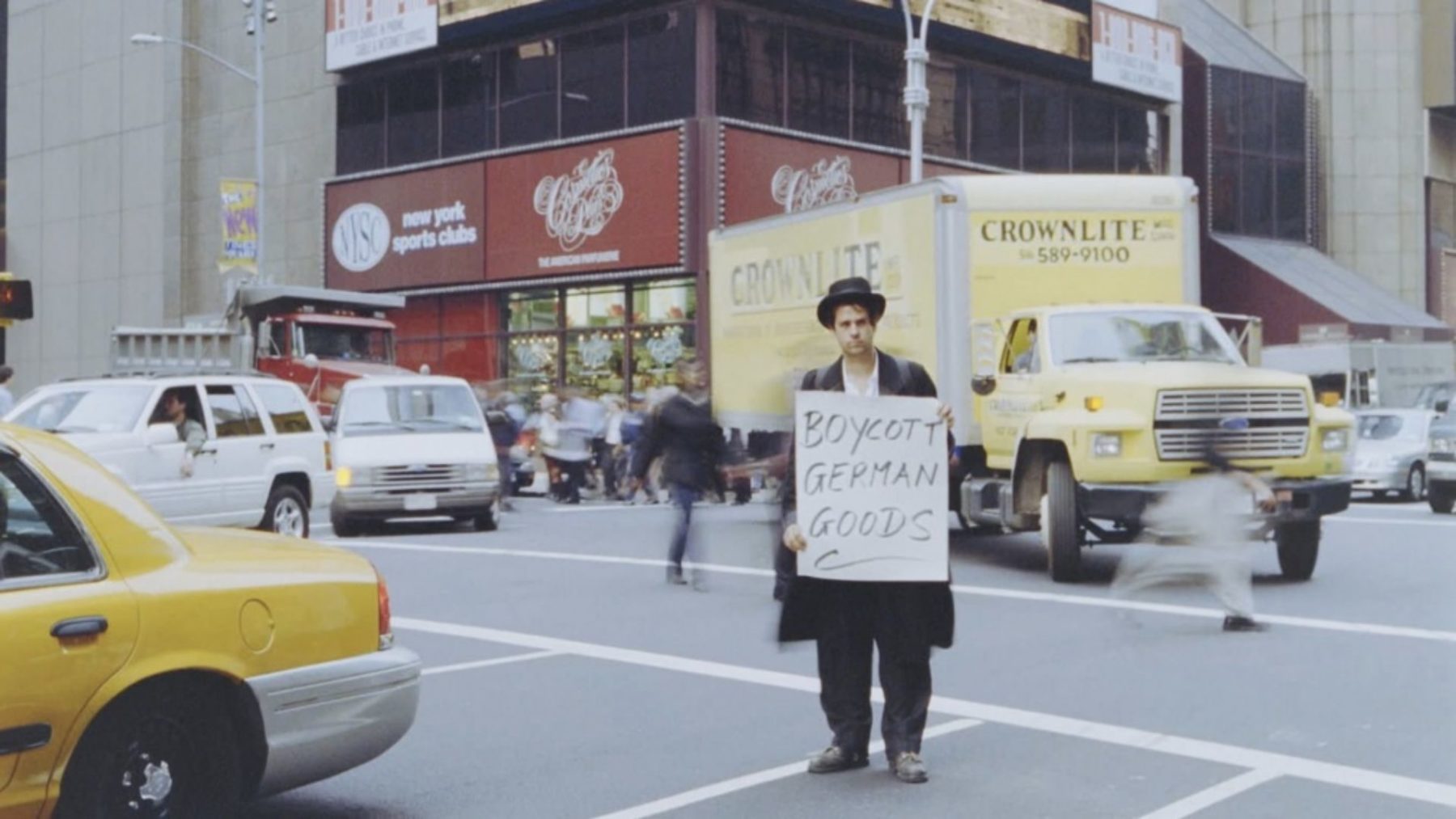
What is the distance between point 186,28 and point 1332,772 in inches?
1710

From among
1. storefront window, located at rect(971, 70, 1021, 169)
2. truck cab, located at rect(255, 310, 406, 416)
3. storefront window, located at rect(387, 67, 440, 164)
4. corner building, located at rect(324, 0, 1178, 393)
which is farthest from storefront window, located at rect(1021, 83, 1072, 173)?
truck cab, located at rect(255, 310, 406, 416)

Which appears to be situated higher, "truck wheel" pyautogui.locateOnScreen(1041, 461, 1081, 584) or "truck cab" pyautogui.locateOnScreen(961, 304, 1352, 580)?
"truck cab" pyautogui.locateOnScreen(961, 304, 1352, 580)

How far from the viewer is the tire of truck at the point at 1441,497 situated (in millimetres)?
22344

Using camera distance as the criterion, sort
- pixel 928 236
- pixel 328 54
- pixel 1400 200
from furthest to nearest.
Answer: pixel 1400 200 → pixel 328 54 → pixel 928 236

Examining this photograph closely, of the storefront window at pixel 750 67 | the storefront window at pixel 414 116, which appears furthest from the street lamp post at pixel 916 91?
the storefront window at pixel 414 116

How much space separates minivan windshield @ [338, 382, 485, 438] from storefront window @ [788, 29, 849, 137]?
1490 cm

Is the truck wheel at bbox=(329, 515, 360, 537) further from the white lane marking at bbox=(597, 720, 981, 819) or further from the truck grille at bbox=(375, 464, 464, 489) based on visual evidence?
the white lane marking at bbox=(597, 720, 981, 819)

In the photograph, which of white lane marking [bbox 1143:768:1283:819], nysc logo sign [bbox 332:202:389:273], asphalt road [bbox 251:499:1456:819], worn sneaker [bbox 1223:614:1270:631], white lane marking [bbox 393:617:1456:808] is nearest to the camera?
white lane marking [bbox 1143:768:1283:819]

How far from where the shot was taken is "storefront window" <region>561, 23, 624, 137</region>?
34.2 m

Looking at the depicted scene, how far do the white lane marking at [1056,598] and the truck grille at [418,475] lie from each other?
1.06 meters

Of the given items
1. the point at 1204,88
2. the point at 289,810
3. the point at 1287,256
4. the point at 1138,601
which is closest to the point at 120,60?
the point at 1204,88

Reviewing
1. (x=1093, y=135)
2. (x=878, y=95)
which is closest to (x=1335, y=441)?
(x=878, y=95)

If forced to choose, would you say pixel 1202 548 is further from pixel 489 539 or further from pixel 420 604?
pixel 489 539

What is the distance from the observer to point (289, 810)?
6539 millimetres
